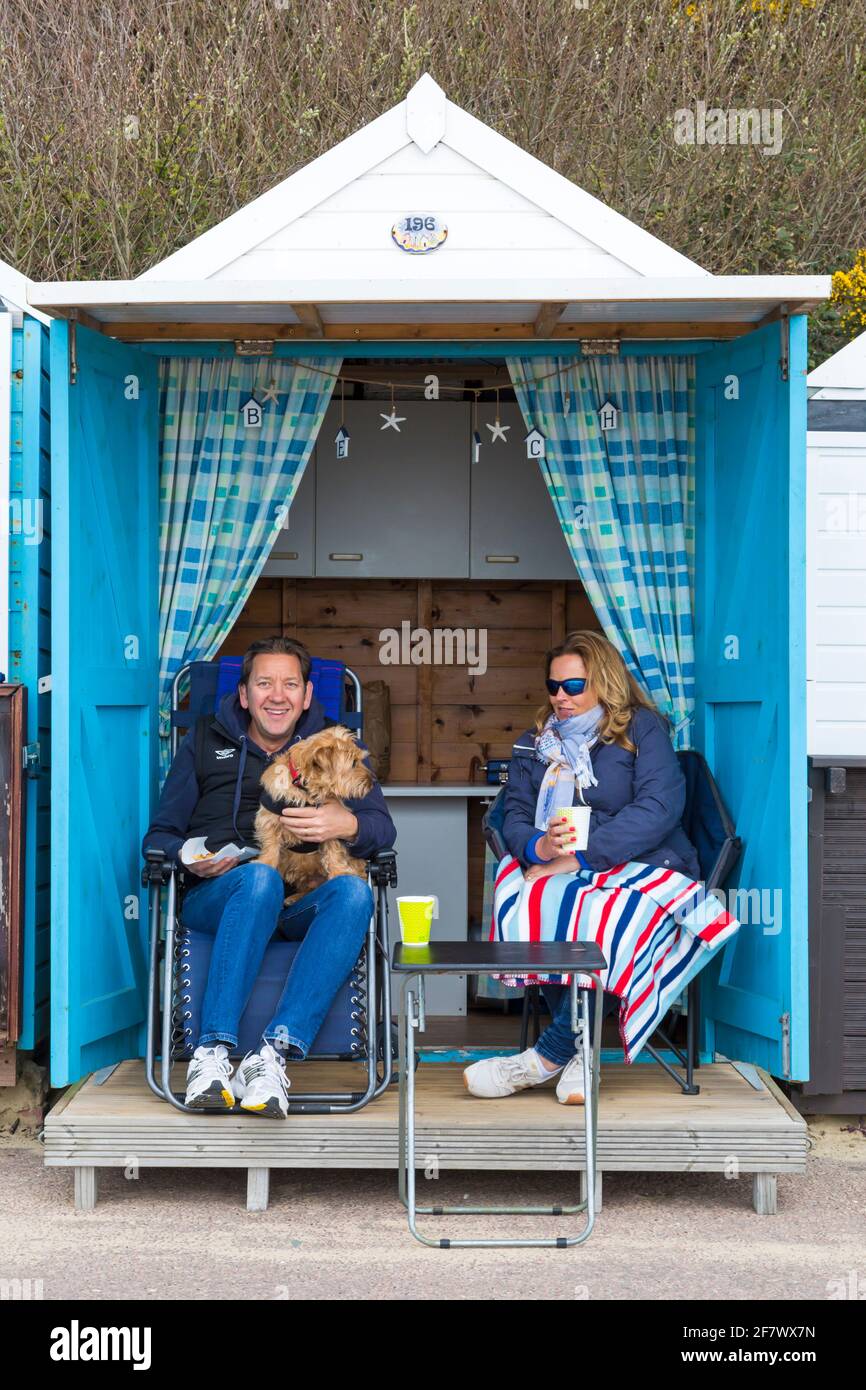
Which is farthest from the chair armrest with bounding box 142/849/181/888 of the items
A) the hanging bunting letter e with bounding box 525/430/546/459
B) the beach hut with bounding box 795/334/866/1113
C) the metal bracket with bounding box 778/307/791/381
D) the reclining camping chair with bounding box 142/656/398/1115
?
the metal bracket with bounding box 778/307/791/381

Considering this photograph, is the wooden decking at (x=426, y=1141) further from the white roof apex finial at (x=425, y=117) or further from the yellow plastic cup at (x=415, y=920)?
the white roof apex finial at (x=425, y=117)

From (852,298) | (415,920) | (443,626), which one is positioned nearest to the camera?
(415,920)

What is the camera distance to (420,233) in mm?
4273

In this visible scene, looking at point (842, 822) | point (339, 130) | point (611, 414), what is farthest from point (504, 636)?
point (339, 130)

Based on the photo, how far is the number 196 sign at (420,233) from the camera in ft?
14.0

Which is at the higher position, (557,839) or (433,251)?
(433,251)

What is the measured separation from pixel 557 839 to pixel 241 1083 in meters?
1.03

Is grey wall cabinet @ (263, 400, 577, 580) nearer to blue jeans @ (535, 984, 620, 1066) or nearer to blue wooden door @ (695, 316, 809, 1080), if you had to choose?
blue wooden door @ (695, 316, 809, 1080)

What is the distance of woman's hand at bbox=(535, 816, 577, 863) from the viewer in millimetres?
3826

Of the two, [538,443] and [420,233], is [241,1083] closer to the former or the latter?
[538,443]

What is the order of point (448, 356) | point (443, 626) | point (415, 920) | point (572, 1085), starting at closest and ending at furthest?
point (415, 920)
point (572, 1085)
point (448, 356)
point (443, 626)

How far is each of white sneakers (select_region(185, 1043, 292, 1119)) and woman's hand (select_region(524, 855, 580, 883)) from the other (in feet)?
2.80

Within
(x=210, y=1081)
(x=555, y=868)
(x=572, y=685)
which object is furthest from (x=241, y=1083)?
(x=572, y=685)

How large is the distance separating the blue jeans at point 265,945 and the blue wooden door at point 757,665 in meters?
1.11
